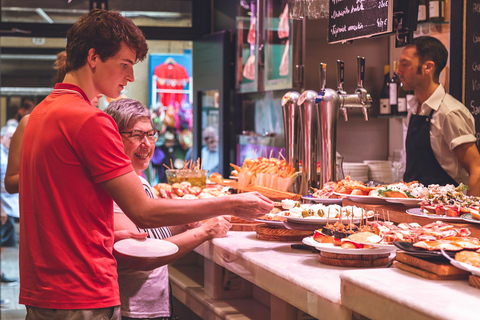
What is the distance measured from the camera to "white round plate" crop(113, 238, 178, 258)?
6.23 feet

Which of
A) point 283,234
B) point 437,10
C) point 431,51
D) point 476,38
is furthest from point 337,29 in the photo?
point 283,234

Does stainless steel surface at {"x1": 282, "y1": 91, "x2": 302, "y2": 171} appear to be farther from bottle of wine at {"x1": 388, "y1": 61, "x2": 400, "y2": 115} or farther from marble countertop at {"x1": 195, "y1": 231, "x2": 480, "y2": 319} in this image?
bottle of wine at {"x1": 388, "y1": 61, "x2": 400, "y2": 115}

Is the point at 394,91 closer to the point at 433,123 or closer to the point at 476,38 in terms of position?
the point at 476,38

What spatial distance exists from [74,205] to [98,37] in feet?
1.56

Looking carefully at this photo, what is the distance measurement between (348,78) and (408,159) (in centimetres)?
128

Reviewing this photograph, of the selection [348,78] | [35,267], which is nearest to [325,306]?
[35,267]

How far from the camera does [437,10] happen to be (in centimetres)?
402

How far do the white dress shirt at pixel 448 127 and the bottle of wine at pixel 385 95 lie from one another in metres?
1.17

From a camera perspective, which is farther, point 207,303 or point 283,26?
point 283,26

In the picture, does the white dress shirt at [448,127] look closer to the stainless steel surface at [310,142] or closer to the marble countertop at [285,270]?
the stainless steel surface at [310,142]

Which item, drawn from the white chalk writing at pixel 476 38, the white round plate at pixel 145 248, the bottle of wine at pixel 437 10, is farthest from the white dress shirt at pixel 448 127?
the white round plate at pixel 145 248

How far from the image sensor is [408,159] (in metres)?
3.72

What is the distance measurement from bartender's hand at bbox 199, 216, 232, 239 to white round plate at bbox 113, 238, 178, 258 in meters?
0.56

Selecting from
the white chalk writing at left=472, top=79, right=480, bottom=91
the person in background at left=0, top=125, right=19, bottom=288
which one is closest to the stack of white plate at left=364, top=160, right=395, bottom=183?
the white chalk writing at left=472, top=79, right=480, bottom=91
